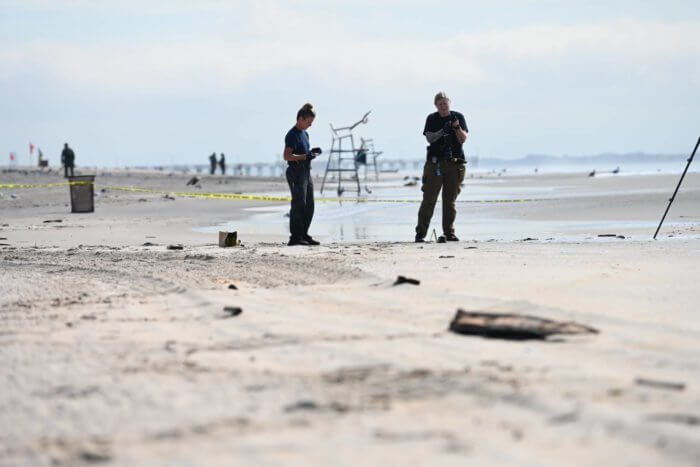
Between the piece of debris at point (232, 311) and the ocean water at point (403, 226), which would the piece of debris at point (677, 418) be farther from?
the ocean water at point (403, 226)

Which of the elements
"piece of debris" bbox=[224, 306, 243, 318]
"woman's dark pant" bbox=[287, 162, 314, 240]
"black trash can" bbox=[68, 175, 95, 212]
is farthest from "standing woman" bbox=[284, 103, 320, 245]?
"black trash can" bbox=[68, 175, 95, 212]

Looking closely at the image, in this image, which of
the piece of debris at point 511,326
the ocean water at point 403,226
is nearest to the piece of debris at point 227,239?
the ocean water at point 403,226

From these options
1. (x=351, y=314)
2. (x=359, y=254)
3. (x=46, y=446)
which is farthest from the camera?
(x=359, y=254)

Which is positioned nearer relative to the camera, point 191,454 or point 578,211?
point 191,454

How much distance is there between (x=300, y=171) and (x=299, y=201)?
0.36 meters

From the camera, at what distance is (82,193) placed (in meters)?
22.7

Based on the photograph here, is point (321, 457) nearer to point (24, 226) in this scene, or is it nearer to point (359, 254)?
point (359, 254)

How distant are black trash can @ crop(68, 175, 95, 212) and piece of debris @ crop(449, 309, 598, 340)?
59.0ft

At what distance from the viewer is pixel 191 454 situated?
134 inches

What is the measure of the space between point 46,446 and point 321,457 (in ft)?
3.24

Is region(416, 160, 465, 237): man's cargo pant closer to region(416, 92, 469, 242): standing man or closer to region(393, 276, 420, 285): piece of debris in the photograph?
region(416, 92, 469, 242): standing man

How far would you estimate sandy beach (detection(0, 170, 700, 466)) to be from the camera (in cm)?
348

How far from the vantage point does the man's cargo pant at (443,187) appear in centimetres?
1245

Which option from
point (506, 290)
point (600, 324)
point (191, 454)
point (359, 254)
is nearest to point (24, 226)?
point (359, 254)
